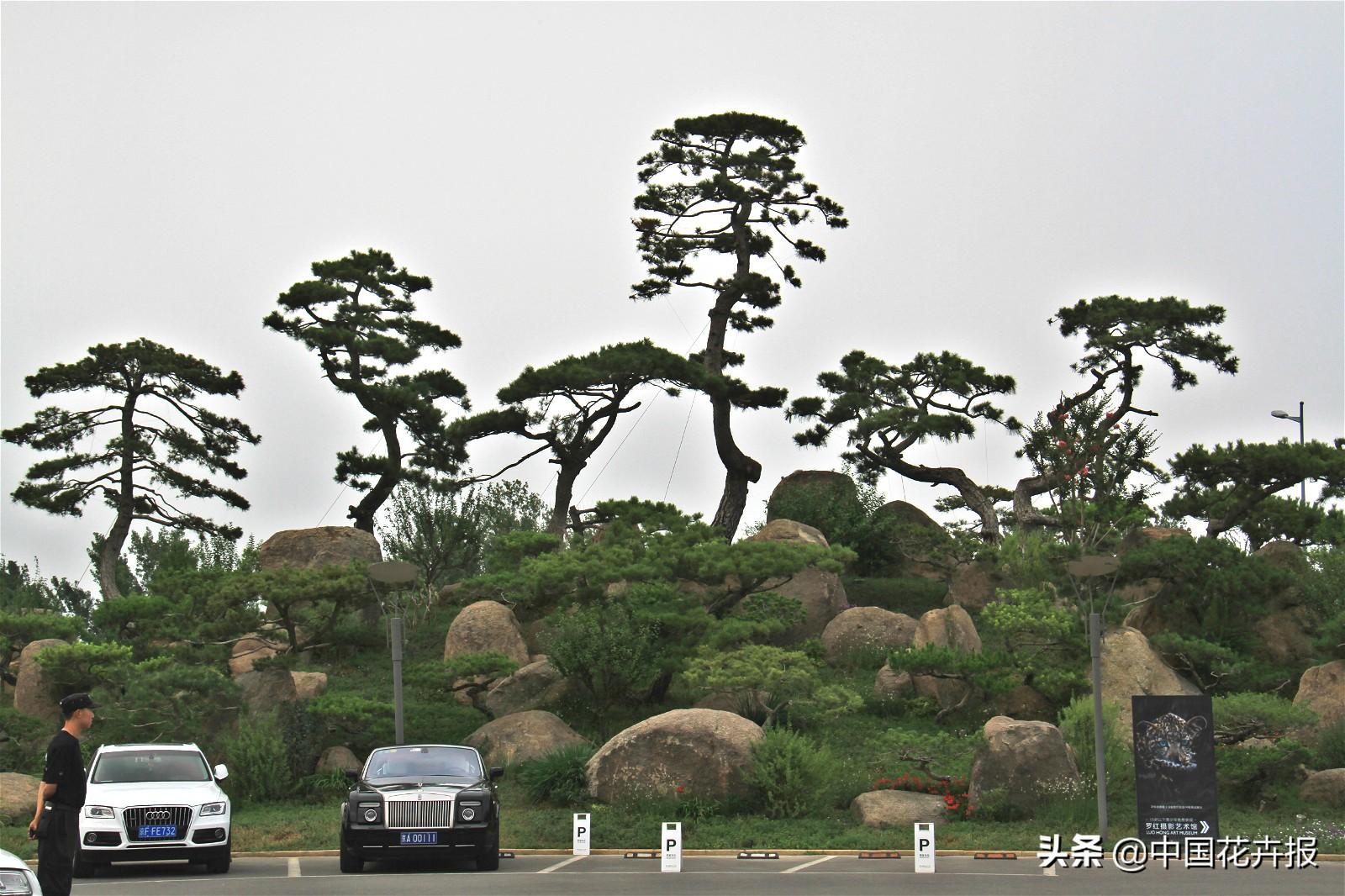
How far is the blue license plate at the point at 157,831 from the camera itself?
16.7 m

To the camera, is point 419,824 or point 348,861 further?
point 348,861

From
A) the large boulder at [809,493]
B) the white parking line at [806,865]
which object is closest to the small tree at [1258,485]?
the large boulder at [809,493]

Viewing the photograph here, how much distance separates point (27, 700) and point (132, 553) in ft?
91.4

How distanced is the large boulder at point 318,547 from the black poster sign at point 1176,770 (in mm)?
21466

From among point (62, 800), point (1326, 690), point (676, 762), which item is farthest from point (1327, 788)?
point (62, 800)

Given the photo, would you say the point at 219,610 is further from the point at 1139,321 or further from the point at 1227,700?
the point at 1139,321

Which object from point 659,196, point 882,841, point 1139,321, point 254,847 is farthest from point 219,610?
point 1139,321

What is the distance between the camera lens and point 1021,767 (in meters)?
20.9

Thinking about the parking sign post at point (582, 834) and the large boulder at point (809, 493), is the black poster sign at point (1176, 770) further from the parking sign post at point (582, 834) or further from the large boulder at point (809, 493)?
the large boulder at point (809, 493)

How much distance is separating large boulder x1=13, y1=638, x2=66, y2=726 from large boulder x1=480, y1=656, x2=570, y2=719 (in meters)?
8.17

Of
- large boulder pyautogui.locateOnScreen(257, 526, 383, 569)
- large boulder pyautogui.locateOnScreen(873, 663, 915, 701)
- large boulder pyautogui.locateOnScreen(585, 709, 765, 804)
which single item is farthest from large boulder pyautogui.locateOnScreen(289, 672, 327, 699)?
large boulder pyautogui.locateOnScreen(873, 663, 915, 701)

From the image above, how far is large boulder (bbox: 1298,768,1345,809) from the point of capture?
21.3 meters

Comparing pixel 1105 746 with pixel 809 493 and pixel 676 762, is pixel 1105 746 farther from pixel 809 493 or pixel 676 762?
pixel 809 493

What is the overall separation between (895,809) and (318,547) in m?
18.8
